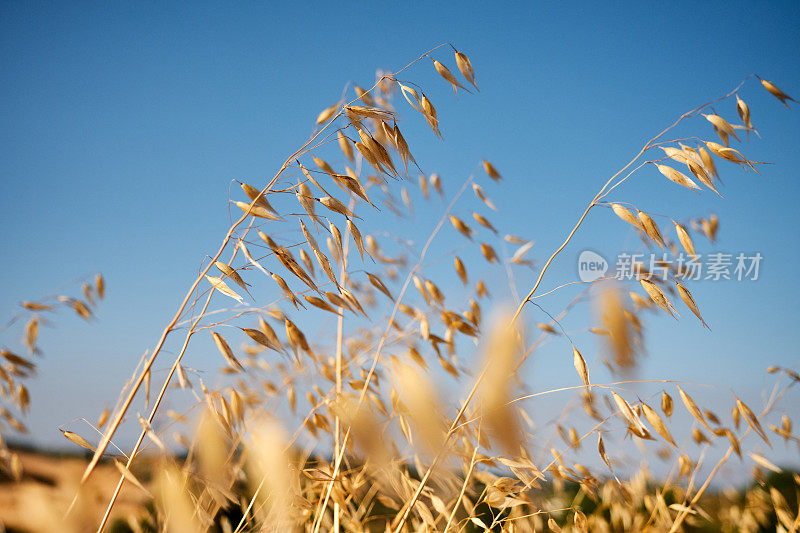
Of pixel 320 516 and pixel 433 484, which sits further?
pixel 433 484

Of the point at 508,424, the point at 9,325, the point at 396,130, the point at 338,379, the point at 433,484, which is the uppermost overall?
the point at 396,130

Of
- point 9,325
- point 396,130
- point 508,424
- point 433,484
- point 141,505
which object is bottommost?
point 141,505

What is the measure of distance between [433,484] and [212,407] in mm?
507

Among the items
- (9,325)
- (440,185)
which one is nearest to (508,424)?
(440,185)

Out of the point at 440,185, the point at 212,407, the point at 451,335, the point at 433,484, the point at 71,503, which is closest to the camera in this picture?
the point at 71,503

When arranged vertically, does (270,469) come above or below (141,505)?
above

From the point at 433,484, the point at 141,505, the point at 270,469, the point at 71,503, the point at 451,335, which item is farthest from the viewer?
the point at 141,505

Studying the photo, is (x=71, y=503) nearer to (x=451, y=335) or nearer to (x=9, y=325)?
(x=9, y=325)

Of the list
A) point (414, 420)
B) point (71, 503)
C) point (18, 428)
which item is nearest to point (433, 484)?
point (414, 420)

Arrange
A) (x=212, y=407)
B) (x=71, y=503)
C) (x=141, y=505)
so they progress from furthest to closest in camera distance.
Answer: (x=141, y=505)
(x=212, y=407)
(x=71, y=503)

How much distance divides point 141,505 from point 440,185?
159 cm

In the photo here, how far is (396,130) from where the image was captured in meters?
0.84

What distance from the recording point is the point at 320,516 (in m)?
0.97

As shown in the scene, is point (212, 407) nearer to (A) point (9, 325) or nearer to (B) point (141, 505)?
(A) point (9, 325)
